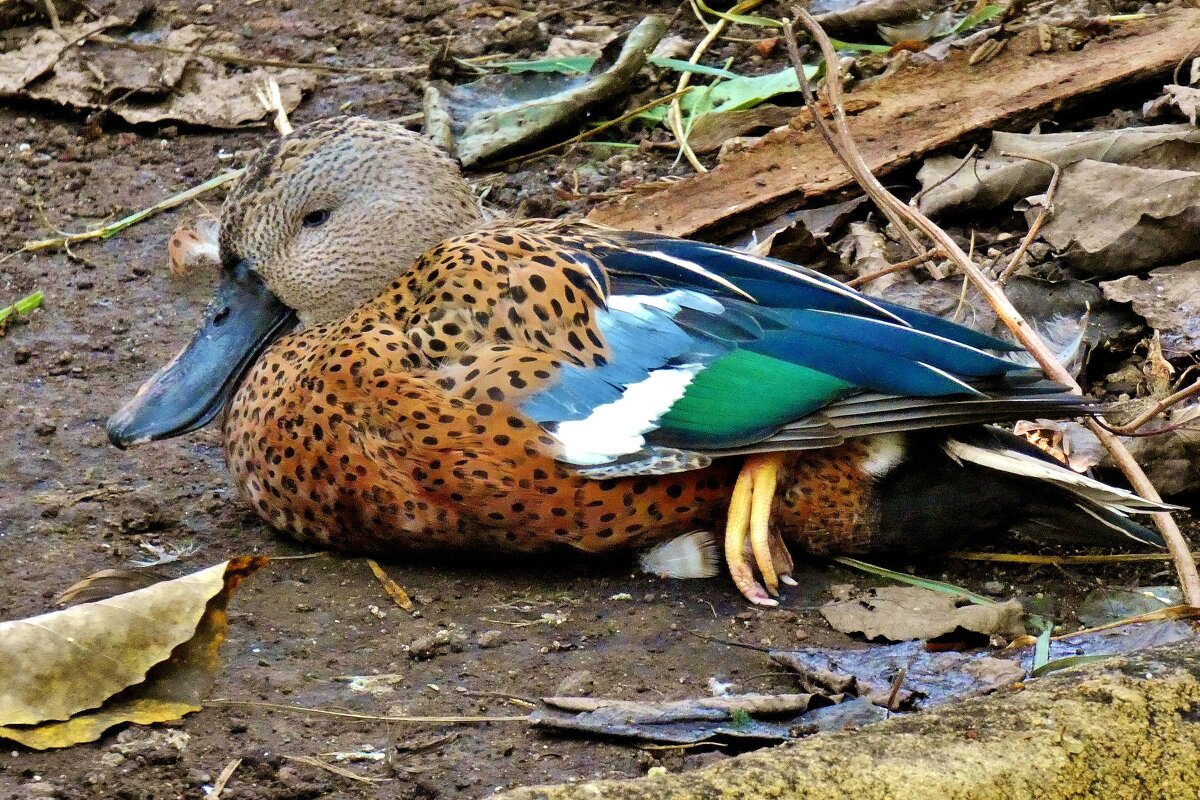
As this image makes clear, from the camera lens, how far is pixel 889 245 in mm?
4805

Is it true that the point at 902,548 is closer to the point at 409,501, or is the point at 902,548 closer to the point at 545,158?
the point at 409,501

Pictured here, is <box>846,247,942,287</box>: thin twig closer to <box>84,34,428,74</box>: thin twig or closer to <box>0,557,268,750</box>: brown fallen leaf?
<box>0,557,268,750</box>: brown fallen leaf

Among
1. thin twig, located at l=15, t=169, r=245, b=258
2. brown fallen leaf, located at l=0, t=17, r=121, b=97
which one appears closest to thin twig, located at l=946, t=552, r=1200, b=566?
thin twig, located at l=15, t=169, r=245, b=258

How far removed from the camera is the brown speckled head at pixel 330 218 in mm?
3873

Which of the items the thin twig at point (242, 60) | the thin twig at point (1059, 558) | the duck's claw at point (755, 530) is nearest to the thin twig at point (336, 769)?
the duck's claw at point (755, 530)

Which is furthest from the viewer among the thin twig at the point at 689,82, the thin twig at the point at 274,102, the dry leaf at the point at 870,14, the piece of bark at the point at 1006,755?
the dry leaf at the point at 870,14

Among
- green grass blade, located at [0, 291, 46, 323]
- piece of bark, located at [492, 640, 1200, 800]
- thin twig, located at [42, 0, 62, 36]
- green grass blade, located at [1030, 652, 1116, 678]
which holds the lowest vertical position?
green grass blade, located at [1030, 652, 1116, 678]

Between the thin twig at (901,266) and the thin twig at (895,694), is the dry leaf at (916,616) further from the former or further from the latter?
the thin twig at (901,266)

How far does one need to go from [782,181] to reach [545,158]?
1.04 metres

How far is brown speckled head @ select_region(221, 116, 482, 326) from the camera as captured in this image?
387 centimetres

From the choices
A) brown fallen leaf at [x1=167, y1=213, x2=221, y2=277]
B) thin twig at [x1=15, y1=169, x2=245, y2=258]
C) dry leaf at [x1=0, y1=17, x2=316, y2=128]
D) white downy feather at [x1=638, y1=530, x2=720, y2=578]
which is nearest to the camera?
white downy feather at [x1=638, y1=530, x2=720, y2=578]

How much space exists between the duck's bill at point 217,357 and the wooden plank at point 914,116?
4.18 ft

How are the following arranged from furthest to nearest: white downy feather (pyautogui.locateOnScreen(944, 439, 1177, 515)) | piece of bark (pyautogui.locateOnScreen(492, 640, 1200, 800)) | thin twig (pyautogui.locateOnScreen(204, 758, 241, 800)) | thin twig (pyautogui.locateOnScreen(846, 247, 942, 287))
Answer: thin twig (pyautogui.locateOnScreen(846, 247, 942, 287)), white downy feather (pyautogui.locateOnScreen(944, 439, 1177, 515)), thin twig (pyautogui.locateOnScreen(204, 758, 241, 800)), piece of bark (pyautogui.locateOnScreen(492, 640, 1200, 800))

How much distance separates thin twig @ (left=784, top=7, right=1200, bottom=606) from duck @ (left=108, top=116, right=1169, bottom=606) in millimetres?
72
